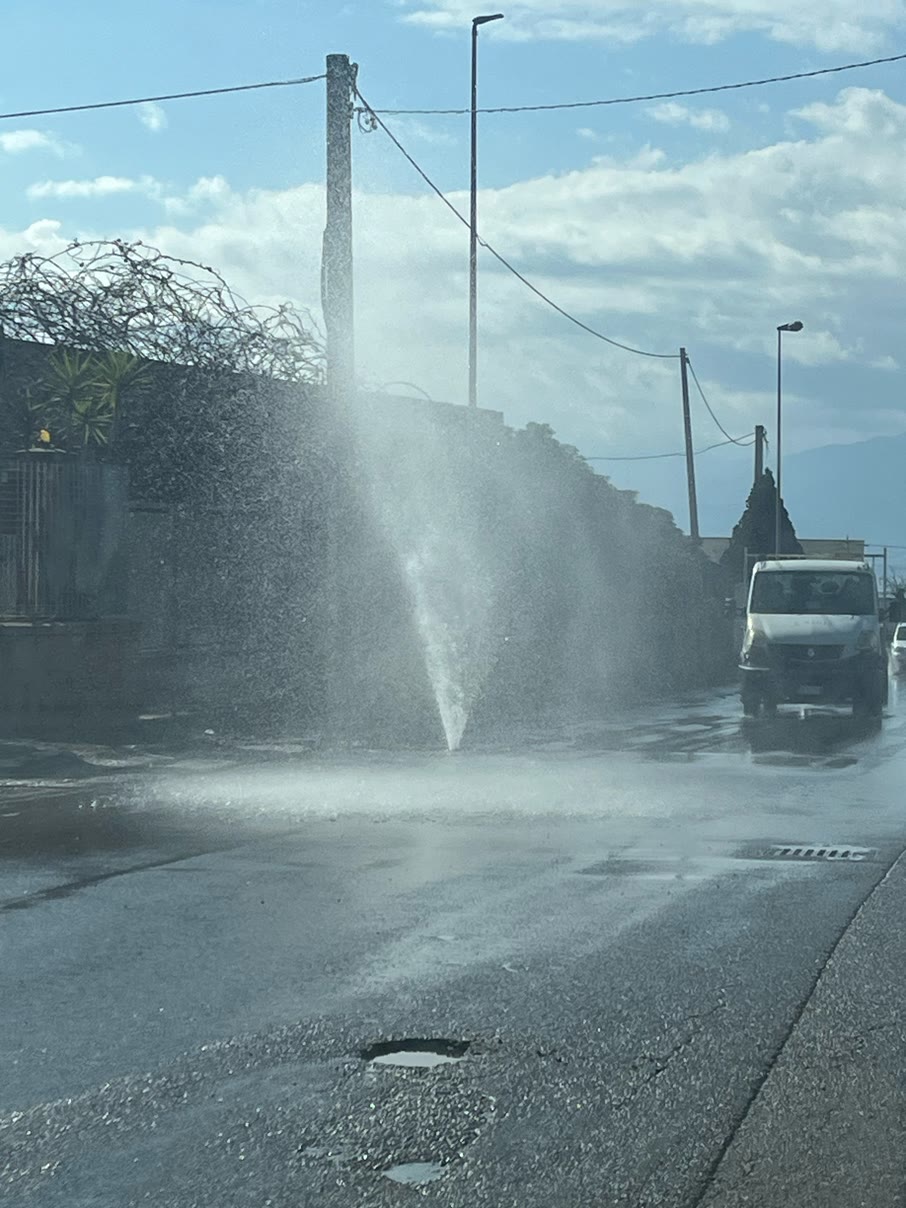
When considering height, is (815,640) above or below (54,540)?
below

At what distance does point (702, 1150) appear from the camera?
4.47m

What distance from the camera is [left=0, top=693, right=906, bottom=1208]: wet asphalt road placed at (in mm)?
4355

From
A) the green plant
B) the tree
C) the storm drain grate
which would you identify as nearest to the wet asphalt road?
the storm drain grate

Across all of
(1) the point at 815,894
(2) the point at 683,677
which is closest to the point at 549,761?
(1) the point at 815,894

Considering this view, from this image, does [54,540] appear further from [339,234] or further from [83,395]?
[339,234]

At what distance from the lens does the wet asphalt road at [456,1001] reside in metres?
4.36

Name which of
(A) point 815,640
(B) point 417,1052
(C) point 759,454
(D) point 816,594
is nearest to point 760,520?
(C) point 759,454

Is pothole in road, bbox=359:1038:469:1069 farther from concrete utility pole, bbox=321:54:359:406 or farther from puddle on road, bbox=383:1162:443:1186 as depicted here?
concrete utility pole, bbox=321:54:359:406

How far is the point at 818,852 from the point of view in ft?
32.0

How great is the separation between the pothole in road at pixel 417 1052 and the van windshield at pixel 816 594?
1879cm

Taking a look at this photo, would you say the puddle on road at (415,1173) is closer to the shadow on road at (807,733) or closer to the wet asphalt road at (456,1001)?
the wet asphalt road at (456,1001)

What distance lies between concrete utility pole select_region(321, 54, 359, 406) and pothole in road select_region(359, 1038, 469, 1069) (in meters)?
15.3

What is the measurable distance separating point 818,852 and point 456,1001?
14.1 ft

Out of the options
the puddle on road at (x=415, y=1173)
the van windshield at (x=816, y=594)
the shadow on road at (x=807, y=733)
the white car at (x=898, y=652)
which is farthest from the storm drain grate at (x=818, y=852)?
the white car at (x=898, y=652)
